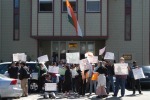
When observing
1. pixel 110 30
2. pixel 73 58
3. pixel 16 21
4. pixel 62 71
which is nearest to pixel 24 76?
pixel 62 71

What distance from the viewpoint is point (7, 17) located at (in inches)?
1387

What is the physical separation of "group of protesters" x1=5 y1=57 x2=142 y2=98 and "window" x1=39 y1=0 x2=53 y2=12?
1226 centimetres

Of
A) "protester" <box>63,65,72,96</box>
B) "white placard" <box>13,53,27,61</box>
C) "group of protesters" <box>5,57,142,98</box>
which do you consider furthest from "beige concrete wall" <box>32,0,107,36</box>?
"protester" <box>63,65,72,96</box>

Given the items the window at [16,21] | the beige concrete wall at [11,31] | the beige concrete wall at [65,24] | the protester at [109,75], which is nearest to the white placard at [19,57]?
the protester at [109,75]

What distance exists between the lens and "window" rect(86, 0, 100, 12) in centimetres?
3400

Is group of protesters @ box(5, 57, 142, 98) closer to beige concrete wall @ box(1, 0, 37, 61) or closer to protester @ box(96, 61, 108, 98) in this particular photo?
protester @ box(96, 61, 108, 98)

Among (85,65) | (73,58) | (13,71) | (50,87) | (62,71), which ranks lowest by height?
(50,87)

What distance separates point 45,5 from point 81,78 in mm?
14317

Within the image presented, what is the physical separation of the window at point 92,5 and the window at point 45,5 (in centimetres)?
296

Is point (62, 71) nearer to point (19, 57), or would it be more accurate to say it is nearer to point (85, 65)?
point (85, 65)

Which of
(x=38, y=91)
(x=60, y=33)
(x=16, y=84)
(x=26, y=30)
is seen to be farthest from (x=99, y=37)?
(x=16, y=84)

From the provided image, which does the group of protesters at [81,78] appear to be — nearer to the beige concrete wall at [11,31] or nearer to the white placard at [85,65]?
the white placard at [85,65]

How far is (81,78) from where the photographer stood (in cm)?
2111

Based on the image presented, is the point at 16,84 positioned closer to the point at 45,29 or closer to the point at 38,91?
the point at 38,91
